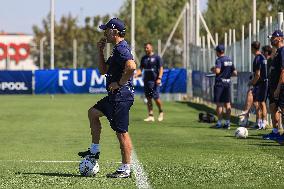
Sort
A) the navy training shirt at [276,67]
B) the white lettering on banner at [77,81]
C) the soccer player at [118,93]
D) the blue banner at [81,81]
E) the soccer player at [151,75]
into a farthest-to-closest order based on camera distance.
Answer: the white lettering on banner at [77,81] < the blue banner at [81,81] < the soccer player at [151,75] < the navy training shirt at [276,67] < the soccer player at [118,93]

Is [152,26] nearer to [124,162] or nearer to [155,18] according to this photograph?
[155,18]

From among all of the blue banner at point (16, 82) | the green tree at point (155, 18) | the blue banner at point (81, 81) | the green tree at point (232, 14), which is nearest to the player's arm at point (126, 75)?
the blue banner at point (81, 81)

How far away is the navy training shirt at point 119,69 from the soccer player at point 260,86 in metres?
9.47

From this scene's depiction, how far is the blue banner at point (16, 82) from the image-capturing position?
148 ft

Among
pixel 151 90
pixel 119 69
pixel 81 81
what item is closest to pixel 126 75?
pixel 119 69

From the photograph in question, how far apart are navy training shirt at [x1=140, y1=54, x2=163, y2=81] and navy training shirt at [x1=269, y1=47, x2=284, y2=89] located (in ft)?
23.8

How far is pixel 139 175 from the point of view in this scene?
1205 cm

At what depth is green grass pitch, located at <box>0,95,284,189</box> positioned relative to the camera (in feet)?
37.4

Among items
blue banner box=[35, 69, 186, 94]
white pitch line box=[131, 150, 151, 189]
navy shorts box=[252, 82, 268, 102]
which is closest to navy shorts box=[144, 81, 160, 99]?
navy shorts box=[252, 82, 268, 102]

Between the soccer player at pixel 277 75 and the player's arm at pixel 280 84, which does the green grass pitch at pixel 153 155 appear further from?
the player's arm at pixel 280 84

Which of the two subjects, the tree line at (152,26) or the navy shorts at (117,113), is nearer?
the navy shorts at (117,113)

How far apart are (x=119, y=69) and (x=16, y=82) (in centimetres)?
3379

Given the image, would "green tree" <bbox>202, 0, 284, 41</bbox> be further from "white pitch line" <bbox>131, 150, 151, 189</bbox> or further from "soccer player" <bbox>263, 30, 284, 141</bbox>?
"white pitch line" <bbox>131, 150, 151, 189</bbox>

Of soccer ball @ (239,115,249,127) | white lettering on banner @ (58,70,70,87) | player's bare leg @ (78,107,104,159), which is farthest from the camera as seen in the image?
white lettering on banner @ (58,70,70,87)
